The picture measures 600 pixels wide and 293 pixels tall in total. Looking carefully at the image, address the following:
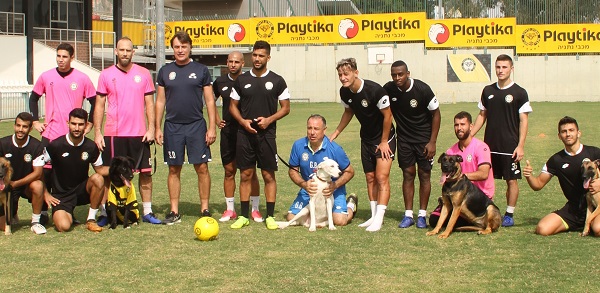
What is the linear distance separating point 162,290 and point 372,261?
6.30 ft

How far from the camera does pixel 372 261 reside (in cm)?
693

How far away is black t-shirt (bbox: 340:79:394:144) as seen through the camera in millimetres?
8555

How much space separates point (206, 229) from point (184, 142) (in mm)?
1541

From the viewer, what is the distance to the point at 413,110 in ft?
28.4

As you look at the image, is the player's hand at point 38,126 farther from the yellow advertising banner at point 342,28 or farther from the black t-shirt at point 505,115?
the yellow advertising banner at point 342,28

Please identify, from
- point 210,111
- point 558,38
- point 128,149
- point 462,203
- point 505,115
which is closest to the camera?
point 462,203

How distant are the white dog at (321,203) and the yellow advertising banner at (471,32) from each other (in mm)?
34141

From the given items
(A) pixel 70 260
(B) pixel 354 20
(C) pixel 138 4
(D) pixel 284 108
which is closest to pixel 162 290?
(A) pixel 70 260

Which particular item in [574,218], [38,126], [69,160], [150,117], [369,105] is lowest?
[574,218]

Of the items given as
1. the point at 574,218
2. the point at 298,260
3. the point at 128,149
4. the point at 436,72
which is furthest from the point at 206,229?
the point at 436,72

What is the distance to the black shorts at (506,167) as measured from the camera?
8.72m

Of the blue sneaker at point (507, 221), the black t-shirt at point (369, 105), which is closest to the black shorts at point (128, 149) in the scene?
the black t-shirt at point (369, 105)

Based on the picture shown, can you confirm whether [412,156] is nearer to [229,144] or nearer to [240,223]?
[240,223]

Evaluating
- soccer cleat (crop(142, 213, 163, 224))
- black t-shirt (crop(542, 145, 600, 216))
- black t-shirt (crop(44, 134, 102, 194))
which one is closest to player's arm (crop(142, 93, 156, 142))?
black t-shirt (crop(44, 134, 102, 194))
